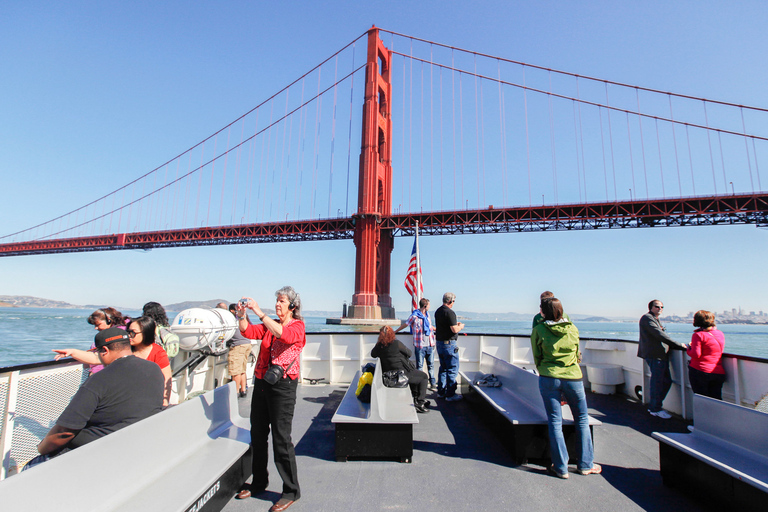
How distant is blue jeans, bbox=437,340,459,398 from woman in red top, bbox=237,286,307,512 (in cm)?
294

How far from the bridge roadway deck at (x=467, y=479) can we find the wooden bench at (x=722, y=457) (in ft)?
0.56

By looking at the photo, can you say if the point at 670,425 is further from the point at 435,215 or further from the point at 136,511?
the point at 435,215

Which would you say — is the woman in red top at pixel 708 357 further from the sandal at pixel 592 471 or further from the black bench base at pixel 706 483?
the sandal at pixel 592 471

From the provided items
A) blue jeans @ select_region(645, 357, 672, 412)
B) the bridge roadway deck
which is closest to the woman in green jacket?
the bridge roadway deck

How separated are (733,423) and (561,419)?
41.4 inches

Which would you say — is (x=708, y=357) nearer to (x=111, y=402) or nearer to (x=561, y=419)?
(x=561, y=419)

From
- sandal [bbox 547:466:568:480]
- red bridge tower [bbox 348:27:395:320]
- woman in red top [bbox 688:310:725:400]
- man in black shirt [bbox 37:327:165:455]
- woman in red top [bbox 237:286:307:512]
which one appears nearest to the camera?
man in black shirt [bbox 37:327:165:455]

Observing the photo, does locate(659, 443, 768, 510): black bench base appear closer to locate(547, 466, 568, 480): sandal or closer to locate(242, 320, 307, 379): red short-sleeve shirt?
locate(547, 466, 568, 480): sandal

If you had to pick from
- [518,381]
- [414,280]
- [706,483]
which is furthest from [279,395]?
[414,280]

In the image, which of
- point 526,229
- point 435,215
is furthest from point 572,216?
point 435,215

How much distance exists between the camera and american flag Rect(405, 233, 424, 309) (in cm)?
877

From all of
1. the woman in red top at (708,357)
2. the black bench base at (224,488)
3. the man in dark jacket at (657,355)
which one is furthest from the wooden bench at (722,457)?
the black bench base at (224,488)

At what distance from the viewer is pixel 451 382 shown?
532 centimetres

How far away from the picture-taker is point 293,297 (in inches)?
105
